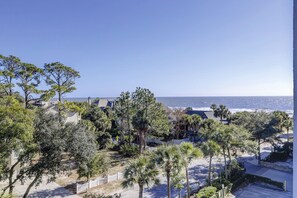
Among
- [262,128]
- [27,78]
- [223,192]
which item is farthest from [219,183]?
[27,78]

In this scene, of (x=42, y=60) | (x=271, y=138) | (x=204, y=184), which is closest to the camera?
(x=204, y=184)

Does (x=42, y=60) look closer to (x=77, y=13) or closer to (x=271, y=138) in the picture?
(x=77, y=13)

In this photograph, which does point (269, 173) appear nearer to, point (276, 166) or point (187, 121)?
point (276, 166)

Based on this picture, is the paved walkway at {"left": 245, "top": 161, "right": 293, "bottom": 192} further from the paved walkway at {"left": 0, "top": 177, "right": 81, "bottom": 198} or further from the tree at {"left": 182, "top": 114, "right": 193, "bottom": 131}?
the paved walkway at {"left": 0, "top": 177, "right": 81, "bottom": 198}

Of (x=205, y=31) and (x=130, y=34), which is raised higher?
(x=130, y=34)

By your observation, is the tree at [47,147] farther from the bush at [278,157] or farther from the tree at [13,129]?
the bush at [278,157]

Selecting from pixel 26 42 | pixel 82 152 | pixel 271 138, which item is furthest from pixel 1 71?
pixel 271 138

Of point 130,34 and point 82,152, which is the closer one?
point 82,152
